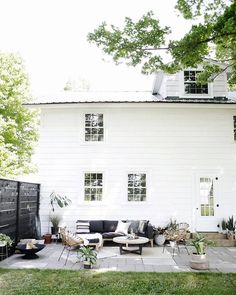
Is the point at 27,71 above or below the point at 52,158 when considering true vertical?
above

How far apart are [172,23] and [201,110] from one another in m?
5.99

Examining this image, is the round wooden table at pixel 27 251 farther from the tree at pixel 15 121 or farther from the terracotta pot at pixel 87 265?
the tree at pixel 15 121

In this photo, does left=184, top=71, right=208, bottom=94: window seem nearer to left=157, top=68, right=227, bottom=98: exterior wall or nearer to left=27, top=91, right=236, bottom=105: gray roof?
left=157, top=68, right=227, bottom=98: exterior wall

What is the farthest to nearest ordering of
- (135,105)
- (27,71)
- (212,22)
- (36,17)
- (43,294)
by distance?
(27,71) → (135,105) → (36,17) → (212,22) → (43,294)

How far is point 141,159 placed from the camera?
1292 centimetres

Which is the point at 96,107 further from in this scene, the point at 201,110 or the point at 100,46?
the point at 100,46

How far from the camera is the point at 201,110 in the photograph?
1323cm

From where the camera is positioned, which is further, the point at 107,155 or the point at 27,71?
the point at 27,71

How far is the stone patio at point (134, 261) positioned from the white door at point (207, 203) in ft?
6.63

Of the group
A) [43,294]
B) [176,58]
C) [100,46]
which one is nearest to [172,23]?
[176,58]

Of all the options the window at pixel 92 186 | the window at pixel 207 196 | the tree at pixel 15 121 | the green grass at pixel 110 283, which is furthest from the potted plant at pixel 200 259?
the tree at pixel 15 121

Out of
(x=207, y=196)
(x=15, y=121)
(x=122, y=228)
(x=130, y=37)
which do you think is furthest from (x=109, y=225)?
(x=15, y=121)

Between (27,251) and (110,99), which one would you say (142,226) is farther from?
(110,99)

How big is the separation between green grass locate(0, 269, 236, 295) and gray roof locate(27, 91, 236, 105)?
711 cm
